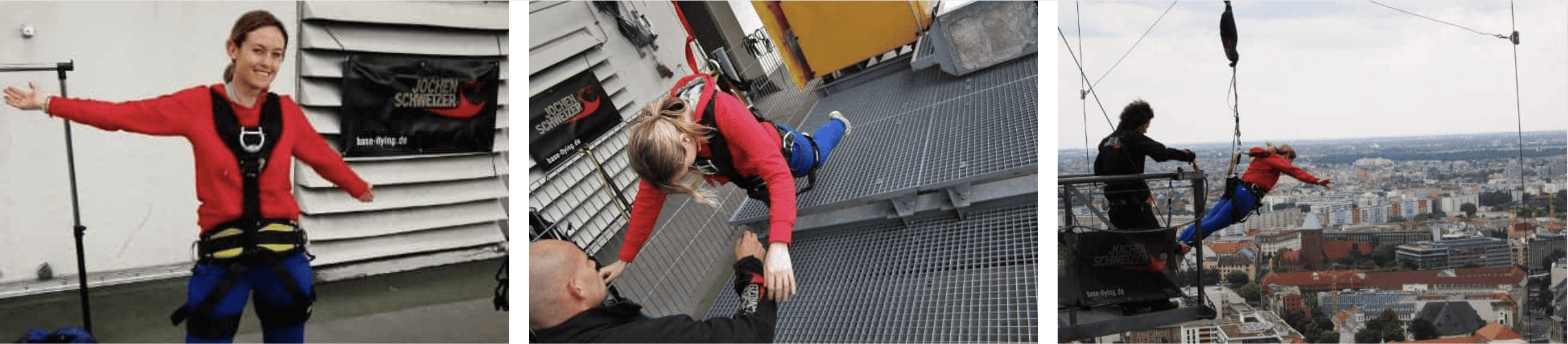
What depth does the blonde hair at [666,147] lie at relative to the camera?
12.5ft

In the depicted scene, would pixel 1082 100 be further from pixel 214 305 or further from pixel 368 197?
pixel 214 305

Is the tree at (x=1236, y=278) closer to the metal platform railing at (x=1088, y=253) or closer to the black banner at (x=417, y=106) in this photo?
the metal platform railing at (x=1088, y=253)

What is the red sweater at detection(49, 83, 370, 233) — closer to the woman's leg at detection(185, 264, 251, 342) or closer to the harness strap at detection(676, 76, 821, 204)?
the woman's leg at detection(185, 264, 251, 342)

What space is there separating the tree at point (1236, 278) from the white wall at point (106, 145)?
3742 millimetres

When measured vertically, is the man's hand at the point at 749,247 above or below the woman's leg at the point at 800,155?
below

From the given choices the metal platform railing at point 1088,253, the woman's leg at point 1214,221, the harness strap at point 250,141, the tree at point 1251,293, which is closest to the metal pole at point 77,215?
the harness strap at point 250,141

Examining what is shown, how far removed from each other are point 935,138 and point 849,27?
564 millimetres

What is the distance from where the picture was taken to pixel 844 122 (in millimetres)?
4047

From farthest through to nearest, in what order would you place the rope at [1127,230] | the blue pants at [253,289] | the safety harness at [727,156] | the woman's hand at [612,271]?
the rope at [1127,230] < the woman's hand at [612,271] < the safety harness at [727,156] < the blue pants at [253,289]

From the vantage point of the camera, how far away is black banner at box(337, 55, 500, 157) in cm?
384

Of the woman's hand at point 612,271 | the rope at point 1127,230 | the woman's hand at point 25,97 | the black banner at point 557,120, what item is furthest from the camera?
the rope at point 1127,230

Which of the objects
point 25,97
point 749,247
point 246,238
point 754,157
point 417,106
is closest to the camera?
point 25,97

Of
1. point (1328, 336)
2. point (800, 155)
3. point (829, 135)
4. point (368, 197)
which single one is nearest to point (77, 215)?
point (368, 197)

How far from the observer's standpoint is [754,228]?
392 cm
